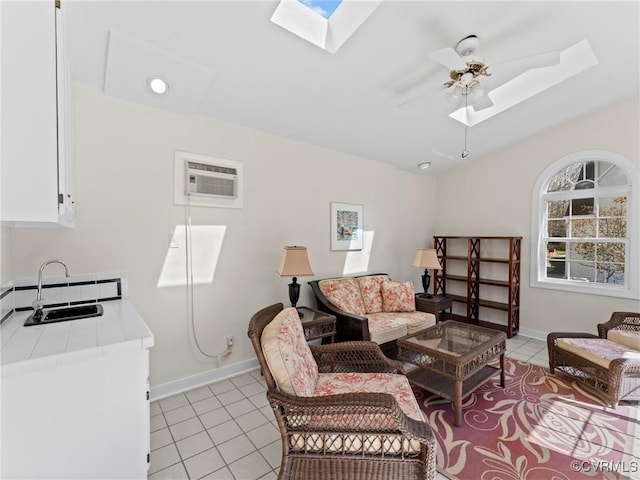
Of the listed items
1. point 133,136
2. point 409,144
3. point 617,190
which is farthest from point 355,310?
point 617,190

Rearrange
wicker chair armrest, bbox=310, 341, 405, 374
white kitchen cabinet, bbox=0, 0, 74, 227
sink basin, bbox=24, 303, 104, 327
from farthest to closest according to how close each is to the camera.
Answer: wicker chair armrest, bbox=310, 341, 405, 374, sink basin, bbox=24, 303, 104, 327, white kitchen cabinet, bbox=0, 0, 74, 227

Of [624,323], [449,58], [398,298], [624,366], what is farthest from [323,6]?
[624,323]

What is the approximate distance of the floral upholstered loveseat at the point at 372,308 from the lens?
2941 mm

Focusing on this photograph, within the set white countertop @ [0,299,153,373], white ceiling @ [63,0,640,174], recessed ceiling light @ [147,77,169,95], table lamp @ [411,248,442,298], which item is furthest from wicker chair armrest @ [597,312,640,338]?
recessed ceiling light @ [147,77,169,95]

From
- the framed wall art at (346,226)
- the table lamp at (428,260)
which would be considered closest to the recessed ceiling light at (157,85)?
the framed wall art at (346,226)

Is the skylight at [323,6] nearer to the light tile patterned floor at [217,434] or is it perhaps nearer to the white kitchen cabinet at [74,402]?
the white kitchen cabinet at [74,402]

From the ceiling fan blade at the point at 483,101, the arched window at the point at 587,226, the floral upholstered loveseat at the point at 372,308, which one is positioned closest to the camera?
the ceiling fan blade at the point at 483,101

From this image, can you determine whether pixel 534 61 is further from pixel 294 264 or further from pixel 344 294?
pixel 344 294

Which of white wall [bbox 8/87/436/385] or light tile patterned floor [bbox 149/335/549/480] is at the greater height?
white wall [bbox 8/87/436/385]

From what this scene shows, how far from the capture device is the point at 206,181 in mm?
2639

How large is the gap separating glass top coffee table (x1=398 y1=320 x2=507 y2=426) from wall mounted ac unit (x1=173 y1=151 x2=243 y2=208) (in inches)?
81.3

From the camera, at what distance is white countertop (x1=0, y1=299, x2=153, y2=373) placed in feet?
3.94

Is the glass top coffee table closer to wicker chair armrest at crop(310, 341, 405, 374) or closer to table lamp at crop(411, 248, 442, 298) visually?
wicker chair armrest at crop(310, 341, 405, 374)

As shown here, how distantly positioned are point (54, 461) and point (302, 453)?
1065 millimetres
